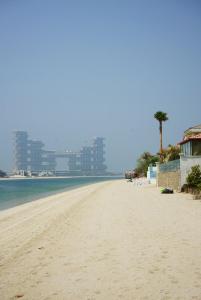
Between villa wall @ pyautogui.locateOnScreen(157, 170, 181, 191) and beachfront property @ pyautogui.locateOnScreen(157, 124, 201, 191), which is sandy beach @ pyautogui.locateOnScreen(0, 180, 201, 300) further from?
villa wall @ pyautogui.locateOnScreen(157, 170, 181, 191)

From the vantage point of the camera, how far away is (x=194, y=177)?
3375 centimetres

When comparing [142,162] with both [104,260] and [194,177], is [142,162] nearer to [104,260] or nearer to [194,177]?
[194,177]

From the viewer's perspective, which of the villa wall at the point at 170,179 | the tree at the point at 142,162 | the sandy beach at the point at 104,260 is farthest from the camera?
the tree at the point at 142,162

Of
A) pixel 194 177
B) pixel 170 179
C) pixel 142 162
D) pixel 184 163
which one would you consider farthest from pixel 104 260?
pixel 142 162

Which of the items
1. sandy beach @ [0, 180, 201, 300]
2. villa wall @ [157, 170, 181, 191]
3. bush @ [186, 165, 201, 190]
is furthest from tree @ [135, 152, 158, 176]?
sandy beach @ [0, 180, 201, 300]

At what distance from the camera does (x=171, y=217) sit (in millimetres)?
19094

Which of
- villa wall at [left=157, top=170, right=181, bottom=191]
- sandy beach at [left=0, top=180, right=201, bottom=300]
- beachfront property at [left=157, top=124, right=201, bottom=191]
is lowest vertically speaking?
sandy beach at [left=0, top=180, right=201, bottom=300]

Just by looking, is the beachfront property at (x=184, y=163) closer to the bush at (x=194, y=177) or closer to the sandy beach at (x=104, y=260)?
the bush at (x=194, y=177)

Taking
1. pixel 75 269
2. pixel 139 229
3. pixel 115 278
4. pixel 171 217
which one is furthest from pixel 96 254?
pixel 171 217

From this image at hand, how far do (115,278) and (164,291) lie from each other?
1.38 m

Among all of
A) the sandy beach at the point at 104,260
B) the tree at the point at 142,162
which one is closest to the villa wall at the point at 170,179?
the sandy beach at the point at 104,260

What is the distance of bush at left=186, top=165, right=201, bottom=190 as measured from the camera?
3352cm

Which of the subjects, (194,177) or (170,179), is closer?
(194,177)

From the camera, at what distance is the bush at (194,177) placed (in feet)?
110
